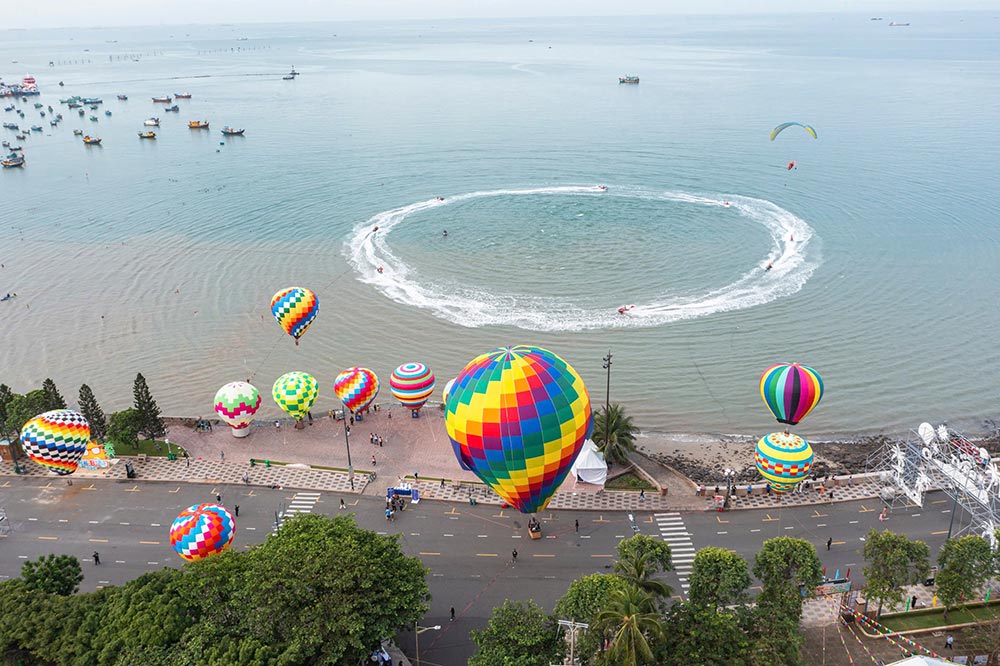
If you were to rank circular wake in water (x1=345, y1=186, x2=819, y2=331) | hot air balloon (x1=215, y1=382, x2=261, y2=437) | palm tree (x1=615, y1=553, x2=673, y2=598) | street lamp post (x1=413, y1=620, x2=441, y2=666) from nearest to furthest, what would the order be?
palm tree (x1=615, y1=553, x2=673, y2=598) < street lamp post (x1=413, y1=620, x2=441, y2=666) < hot air balloon (x1=215, y1=382, x2=261, y2=437) < circular wake in water (x1=345, y1=186, x2=819, y2=331)

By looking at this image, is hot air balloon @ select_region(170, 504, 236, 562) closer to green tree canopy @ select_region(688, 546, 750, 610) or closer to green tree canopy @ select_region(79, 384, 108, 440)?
green tree canopy @ select_region(79, 384, 108, 440)

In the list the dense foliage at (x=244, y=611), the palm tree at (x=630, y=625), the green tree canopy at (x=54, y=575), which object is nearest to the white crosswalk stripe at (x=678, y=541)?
the palm tree at (x=630, y=625)

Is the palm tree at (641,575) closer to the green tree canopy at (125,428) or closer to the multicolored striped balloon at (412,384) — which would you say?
the multicolored striped balloon at (412,384)

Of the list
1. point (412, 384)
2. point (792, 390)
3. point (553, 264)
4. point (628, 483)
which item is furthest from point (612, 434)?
point (553, 264)

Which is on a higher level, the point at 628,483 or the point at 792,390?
the point at 792,390

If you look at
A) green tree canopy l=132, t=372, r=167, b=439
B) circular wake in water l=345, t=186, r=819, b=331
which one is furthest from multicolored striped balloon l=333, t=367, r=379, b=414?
circular wake in water l=345, t=186, r=819, b=331

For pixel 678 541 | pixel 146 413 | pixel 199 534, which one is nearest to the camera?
pixel 199 534

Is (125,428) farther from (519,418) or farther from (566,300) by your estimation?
(566,300)

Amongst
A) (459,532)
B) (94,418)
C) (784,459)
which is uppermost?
(784,459)
